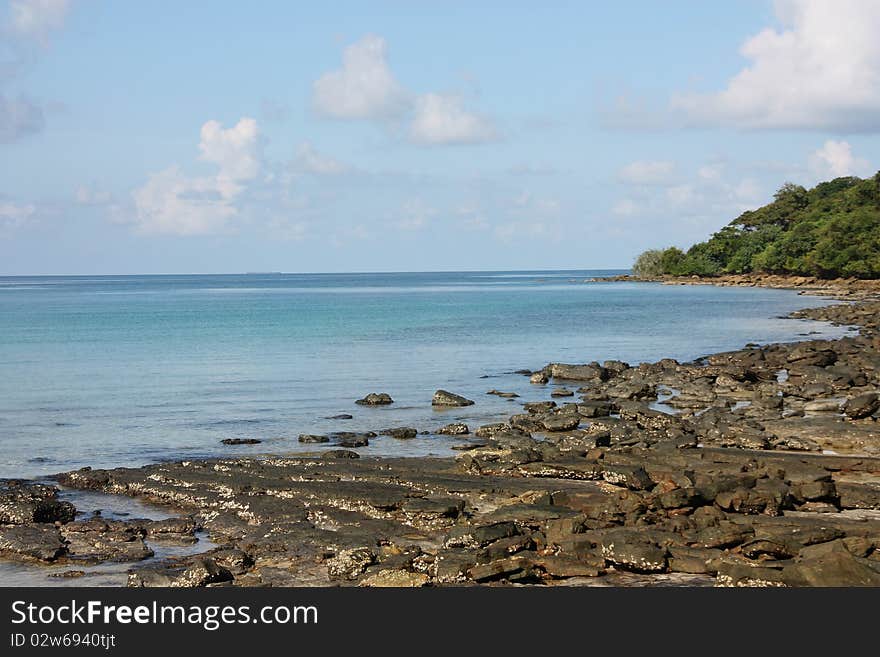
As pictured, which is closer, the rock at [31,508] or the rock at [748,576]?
the rock at [748,576]

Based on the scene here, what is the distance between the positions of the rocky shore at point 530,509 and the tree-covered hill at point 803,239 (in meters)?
99.5

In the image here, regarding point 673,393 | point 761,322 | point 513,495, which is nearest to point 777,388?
point 673,393

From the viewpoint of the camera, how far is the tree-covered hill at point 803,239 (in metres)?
119

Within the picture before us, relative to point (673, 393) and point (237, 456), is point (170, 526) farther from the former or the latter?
point (673, 393)

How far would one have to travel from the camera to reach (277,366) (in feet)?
159

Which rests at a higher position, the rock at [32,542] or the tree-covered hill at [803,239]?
the tree-covered hill at [803,239]

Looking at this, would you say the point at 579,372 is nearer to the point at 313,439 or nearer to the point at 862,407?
the point at 862,407

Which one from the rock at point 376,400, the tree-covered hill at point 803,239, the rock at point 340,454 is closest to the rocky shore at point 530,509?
the rock at point 340,454

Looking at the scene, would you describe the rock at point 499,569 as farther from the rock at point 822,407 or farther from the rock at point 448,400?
the rock at point 448,400

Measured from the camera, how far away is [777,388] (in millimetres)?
34312

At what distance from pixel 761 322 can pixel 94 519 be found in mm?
63142

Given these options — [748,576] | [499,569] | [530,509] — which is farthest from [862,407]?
[499,569]

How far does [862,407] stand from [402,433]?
13.4 metres

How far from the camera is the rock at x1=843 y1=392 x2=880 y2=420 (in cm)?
2739
